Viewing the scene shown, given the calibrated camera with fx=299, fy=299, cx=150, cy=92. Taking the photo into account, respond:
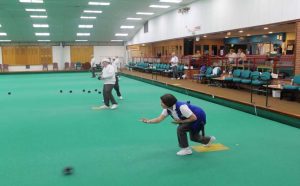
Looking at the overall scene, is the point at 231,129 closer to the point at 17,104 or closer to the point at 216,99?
the point at 216,99

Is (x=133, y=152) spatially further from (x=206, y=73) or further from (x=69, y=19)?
(x=69, y=19)

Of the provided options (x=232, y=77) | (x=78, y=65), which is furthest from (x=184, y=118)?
(x=78, y=65)

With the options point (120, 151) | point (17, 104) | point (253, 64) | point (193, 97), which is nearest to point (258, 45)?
point (253, 64)

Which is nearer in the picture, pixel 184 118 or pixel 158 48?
pixel 184 118

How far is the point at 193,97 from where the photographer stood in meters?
10.2

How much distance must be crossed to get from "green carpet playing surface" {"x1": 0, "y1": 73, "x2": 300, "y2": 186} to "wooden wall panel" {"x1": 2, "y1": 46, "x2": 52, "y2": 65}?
2175 cm

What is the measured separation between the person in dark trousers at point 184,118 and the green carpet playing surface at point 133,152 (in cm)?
20

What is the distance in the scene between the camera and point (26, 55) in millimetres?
27219

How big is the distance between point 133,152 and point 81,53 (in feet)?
84.6

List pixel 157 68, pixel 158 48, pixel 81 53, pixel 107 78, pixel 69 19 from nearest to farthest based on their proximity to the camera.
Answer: pixel 107 78 → pixel 157 68 → pixel 69 19 → pixel 158 48 → pixel 81 53

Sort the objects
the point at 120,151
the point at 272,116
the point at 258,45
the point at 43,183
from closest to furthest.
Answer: the point at 43,183, the point at 120,151, the point at 272,116, the point at 258,45

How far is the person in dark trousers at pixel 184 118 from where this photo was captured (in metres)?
3.86

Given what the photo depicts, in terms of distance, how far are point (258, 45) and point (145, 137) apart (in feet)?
55.8

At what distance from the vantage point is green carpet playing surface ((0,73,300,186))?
3379 mm
